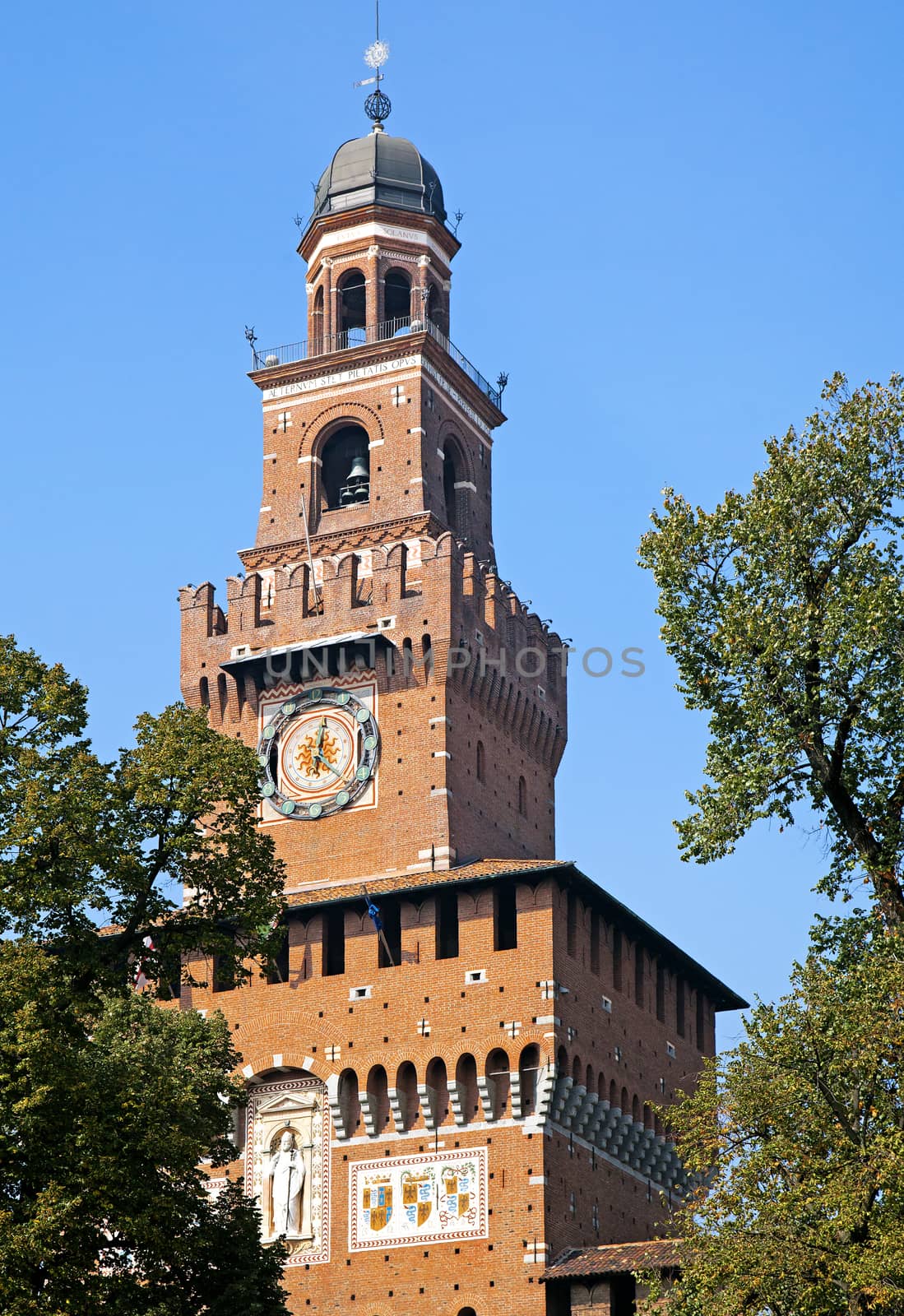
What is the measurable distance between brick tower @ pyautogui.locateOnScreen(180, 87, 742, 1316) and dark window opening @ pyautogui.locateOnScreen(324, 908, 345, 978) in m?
0.05

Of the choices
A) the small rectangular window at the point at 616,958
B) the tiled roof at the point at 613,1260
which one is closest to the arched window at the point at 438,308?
the small rectangular window at the point at 616,958

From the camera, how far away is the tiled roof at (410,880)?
45.2 meters

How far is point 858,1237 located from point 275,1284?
11155mm

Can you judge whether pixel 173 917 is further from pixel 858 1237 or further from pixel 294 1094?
pixel 294 1094

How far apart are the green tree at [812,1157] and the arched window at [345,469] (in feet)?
86.5

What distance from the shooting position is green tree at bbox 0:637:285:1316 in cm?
2791

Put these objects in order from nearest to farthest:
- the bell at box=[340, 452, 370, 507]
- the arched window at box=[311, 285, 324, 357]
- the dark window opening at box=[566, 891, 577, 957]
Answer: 1. the dark window opening at box=[566, 891, 577, 957]
2. the bell at box=[340, 452, 370, 507]
3. the arched window at box=[311, 285, 324, 357]

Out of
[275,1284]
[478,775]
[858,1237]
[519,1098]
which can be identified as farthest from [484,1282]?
[858,1237]

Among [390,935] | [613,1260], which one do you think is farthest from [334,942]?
[613,1260]

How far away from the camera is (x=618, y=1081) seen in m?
47.2

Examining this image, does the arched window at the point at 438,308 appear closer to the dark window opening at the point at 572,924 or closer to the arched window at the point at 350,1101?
the dark window opening at the point at 572,924

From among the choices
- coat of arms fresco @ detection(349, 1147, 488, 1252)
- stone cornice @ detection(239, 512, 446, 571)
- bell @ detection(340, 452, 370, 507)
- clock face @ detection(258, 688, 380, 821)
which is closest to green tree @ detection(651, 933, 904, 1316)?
coat of arms fresco @ detection(349, 1147, 488, 1252)

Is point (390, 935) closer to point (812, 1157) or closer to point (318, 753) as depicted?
point (318, 753)

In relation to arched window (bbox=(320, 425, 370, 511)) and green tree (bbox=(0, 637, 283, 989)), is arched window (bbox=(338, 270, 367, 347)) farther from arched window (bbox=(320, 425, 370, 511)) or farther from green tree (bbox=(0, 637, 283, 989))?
green tree (bbox=(0, 637, 283, 989))
